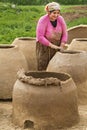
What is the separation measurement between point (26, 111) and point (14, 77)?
1619mm

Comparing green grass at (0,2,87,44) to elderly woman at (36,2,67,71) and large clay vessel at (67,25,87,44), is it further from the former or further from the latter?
elderly woman at (36,2,67,71)

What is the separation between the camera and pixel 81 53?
7.64m

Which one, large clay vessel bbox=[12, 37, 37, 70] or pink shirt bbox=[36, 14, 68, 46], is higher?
pink shirt bbox=[36, 14, 68, 46]

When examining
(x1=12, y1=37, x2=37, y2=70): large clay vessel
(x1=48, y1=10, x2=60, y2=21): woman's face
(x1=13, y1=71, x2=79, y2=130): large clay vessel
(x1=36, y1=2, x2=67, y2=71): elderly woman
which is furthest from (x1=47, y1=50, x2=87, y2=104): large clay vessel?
(x1=12, y1=37, x2=37, y2=70): large clay vessel

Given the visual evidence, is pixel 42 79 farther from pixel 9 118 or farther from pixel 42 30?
pixel 42 30

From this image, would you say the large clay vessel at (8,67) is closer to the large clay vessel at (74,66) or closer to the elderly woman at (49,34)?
the elderly woman at (49,34)

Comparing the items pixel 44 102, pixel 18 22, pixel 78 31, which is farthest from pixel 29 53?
pixel 18 22

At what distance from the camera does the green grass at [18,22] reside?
54.1ft

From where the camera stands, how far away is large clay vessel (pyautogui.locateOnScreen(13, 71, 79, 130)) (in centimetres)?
624

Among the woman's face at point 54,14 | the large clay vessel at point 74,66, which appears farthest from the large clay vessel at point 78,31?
the large clay vessel at point 74,66

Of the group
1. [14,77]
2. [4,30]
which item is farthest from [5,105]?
[4,30]

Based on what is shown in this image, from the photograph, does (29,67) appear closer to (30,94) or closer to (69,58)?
(69,58)

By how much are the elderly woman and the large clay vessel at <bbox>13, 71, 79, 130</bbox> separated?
1.42 m

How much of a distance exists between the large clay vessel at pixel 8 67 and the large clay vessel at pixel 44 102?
133cm
